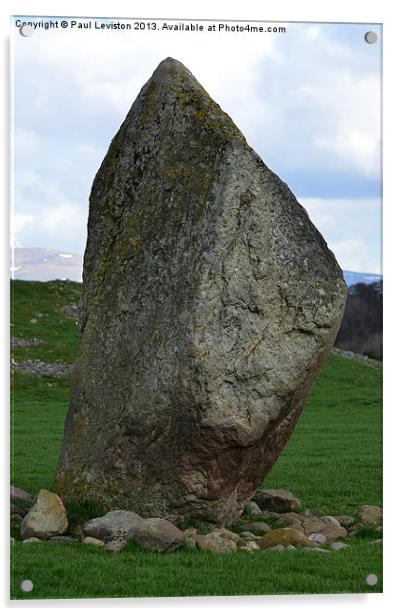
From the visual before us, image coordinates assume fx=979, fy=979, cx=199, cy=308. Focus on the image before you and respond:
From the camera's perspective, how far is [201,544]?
1118 cm

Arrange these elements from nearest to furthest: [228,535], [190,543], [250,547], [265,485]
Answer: [190,543], [250,547], [228,535], [265,485]

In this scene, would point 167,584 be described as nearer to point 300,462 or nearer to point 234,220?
point 234,220

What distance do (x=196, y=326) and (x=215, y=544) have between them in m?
2.50

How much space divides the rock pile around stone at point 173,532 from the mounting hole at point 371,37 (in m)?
6.00

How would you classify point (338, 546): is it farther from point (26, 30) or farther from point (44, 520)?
point (26, 30)

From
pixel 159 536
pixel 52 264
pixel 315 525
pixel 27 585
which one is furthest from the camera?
pixel 52 264

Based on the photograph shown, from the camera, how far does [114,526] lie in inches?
441

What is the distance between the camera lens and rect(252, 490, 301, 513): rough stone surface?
45.5ft

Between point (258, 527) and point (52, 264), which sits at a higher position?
point (52, 264)

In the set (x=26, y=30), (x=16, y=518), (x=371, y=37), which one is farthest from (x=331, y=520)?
(x=26, y=30)

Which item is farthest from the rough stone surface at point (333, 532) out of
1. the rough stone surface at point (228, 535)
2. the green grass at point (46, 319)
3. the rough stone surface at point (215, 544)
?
the green grass at point (46, 319)

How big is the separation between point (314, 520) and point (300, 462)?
6831 millimetres

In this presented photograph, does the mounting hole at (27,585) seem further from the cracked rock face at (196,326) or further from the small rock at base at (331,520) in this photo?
the small rock at base at (331,520)

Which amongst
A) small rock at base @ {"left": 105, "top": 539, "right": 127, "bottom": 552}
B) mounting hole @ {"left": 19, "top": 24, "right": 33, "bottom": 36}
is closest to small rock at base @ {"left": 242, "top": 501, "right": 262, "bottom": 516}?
small rock at base @ {"left": 105, "top": 539, "right": 127, "bottom": 552}
